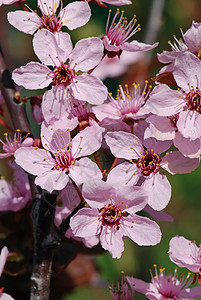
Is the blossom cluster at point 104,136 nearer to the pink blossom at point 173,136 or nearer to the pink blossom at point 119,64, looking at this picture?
the pink blossom at point 173,136

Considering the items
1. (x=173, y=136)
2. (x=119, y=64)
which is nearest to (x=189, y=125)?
(x=173, y=136)

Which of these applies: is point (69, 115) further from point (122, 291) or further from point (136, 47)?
point (122, 291)

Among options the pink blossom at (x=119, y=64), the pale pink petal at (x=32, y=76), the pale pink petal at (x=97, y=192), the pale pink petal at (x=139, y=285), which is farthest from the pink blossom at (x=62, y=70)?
the pink blossom at (x=119, y=64)

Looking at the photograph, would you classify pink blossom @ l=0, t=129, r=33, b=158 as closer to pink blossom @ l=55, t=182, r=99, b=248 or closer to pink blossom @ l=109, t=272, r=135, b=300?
pink blossom @ l=55, t=182, r=99, b=248

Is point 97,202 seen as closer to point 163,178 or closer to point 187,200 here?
point 163,178

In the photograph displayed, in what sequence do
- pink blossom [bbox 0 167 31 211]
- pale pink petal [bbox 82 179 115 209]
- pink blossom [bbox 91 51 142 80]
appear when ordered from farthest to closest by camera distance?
pink blossom [bbox 91 51 142 80]
pink blossom [bbox 0 167 31 211]
pale pink petal [bbox 82 179 115 209]

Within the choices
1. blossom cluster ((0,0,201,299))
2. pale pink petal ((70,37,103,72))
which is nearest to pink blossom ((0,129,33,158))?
blossom cluster ((0,0,201,299))
